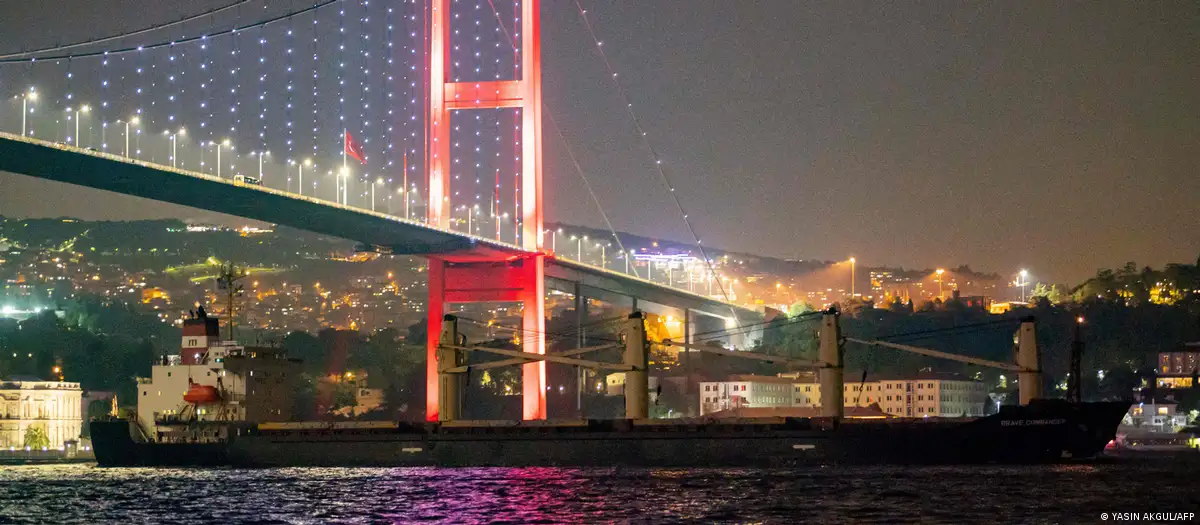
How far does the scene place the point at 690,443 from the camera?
1716 inches

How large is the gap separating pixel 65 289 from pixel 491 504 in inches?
5097

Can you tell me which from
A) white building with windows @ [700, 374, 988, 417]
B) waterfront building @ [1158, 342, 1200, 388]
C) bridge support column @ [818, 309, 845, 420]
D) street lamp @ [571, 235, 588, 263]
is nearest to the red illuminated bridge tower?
street lamp @ [571, 235, 588, 263]

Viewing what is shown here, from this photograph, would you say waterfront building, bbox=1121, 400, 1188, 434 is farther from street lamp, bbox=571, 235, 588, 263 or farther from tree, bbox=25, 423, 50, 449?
tree, bbox=25, 423, 50, 449

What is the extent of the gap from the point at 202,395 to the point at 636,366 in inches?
456

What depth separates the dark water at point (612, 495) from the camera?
3023 cm

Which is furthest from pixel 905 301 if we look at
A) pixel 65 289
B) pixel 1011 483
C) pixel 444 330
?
pixel 1011 483

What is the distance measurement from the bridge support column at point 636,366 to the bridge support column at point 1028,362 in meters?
9.65

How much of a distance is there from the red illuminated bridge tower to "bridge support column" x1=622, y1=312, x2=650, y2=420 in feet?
39.6

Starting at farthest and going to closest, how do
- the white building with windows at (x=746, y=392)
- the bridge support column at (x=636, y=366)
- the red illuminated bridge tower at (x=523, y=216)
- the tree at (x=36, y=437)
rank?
the white building with windows at (x=746, y=392) < the tree at (x=36, y=437) < the red illuminated bridge tower at (x=523, y=216) < the bridge support column at (x=636, y=366)

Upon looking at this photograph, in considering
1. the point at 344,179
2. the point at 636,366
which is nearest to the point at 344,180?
the point at 344,179

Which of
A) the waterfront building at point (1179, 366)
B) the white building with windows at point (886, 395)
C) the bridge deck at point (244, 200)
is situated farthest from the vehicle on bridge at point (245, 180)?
the waterfront building at point (1179, 366)

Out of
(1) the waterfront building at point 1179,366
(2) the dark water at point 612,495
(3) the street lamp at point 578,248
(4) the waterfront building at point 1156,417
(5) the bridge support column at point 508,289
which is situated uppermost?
(3) the street lamp at point 578,248

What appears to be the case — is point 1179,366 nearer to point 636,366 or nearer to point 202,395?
point 636,366

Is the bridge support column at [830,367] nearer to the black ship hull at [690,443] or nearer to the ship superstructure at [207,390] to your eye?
the black ship hull at [690,443]
